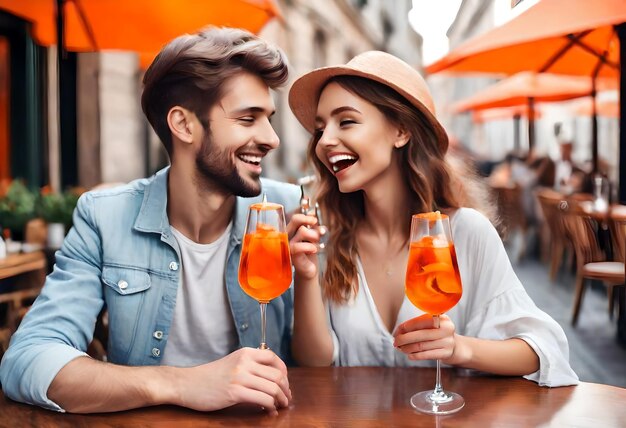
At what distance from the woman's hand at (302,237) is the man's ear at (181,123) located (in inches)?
21.9

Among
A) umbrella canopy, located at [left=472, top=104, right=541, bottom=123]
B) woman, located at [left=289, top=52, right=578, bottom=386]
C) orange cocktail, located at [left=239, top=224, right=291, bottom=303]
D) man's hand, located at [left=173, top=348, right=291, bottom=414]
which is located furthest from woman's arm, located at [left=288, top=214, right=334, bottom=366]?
umbrella canopy, located at [left=472, top=104, right=541, bottom=123]

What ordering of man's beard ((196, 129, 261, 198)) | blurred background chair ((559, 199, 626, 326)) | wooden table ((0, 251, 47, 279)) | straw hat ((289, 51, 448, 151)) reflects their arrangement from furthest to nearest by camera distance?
blurred background chair ((559, 199, 626, 326)) → wooden table ((0, 251, 47, 279)) → man's beard ((196, 129, 261, 198)) → straw hat ((289, 51, 448, 151))

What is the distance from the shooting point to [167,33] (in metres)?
3.69

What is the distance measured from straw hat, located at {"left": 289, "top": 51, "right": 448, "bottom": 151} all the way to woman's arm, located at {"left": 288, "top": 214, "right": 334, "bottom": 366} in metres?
0.50

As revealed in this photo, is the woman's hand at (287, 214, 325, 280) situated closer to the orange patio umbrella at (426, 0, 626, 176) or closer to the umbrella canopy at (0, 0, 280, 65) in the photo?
the orange patio umbrella at (426, 0, 626, 176)

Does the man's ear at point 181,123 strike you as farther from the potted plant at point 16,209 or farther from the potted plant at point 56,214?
the potted plant at point 16,209

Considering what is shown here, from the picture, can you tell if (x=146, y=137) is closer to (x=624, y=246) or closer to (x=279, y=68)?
(x=624, y=246)

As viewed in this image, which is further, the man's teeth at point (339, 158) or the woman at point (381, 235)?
the man's teeth at point (339, 158)

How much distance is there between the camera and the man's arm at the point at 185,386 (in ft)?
4.55

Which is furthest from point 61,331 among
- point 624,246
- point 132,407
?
point 624,246

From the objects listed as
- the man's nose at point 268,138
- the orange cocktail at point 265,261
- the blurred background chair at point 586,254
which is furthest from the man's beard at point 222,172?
the blurred background chair at point 586,254

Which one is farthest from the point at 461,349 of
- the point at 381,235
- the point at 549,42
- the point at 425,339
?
the point at 549,42

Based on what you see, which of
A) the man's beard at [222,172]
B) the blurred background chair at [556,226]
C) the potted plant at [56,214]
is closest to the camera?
the man's beard at [222,172]

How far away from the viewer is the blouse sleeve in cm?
158
